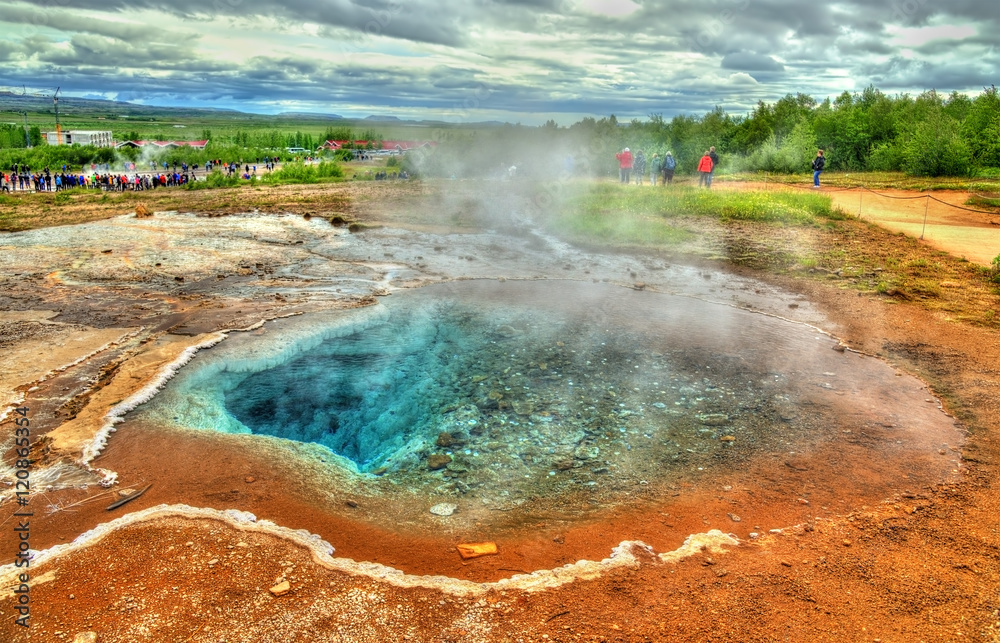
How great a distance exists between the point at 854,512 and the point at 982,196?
16.5 metres

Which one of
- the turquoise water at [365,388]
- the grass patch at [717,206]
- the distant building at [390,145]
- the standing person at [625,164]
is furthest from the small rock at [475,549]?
the distant building at [390,145]

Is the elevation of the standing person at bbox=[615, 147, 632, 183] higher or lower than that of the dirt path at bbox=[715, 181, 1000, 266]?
higher

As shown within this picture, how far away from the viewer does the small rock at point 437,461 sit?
204 inches

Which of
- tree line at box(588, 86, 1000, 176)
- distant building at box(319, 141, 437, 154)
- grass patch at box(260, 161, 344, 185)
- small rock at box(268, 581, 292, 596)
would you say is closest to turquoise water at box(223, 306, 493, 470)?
small rock at box(268, 581, 292, 596)

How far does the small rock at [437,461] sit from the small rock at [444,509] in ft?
1.85

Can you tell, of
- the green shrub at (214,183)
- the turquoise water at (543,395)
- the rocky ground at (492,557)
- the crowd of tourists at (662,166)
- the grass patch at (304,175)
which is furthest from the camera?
the grass patch at (304,175)

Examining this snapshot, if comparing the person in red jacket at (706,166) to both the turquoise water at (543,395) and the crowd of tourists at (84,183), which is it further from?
the crowd of tourists at (84,183)

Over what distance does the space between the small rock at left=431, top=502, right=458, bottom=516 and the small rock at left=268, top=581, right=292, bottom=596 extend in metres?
1.20

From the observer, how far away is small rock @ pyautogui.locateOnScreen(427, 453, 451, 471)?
17.0ft

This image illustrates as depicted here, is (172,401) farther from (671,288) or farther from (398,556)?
(671,288)

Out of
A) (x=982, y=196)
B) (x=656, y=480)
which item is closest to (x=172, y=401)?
(x=656, y=480)

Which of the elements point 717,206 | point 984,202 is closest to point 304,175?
point 717,206

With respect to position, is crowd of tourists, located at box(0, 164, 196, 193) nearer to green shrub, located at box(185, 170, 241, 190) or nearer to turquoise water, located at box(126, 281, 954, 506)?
green shrub, located at box(185, 170, 241, 190)

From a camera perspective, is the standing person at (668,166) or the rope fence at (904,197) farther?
the standing person at (668,166)
